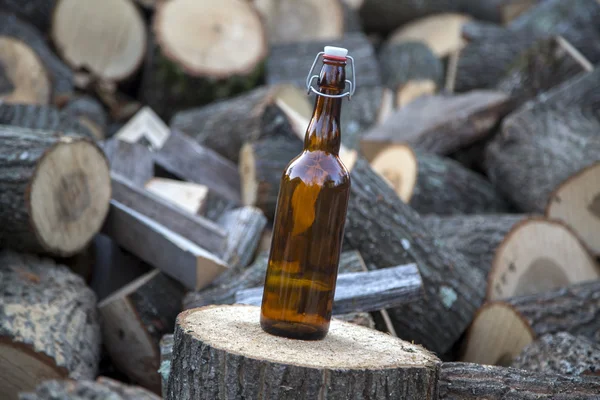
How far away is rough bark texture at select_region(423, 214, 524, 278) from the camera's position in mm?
3607

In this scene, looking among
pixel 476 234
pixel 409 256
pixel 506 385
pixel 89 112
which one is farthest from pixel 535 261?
pixel 89 112

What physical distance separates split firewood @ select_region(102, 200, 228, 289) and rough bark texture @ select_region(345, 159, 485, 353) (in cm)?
63

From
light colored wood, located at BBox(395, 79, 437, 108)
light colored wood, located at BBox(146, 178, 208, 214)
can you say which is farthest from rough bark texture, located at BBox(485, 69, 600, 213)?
light colored wood, located at BBox(146, 178, 208, 214)

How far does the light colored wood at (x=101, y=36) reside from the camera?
19.5 feet

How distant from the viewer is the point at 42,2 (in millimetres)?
5914

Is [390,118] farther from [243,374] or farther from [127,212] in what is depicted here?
[243,374]

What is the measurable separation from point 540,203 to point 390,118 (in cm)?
141

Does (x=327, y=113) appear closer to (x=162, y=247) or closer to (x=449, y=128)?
(x=162, y=247)

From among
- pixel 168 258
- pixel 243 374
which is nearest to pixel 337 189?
pixel 243 374

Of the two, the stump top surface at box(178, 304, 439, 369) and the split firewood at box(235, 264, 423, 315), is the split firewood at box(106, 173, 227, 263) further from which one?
the stump top surface at box(178, 304, 439, 369)

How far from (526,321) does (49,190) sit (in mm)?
1983

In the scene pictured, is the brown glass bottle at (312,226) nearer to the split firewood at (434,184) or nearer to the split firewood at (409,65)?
the split firewood at (434,184)

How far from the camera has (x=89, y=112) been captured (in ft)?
18.2

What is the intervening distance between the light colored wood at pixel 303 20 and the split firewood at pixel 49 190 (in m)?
4.11
